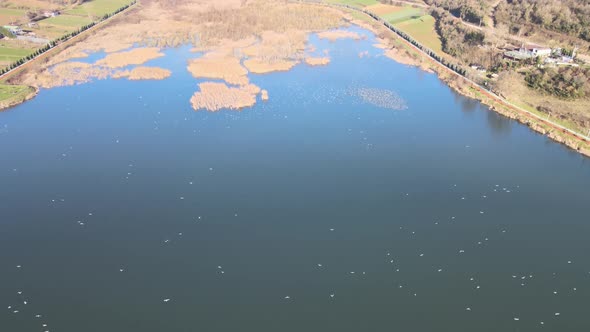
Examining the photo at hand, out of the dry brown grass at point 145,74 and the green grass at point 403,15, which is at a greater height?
the green grass at point 403,15

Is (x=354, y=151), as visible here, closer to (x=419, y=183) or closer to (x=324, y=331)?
(x=419, y=183)

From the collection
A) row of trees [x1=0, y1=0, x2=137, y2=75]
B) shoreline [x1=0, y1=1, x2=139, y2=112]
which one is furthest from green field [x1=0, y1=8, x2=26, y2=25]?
shoreline [x1=0, y1=1, x2=139, y2=112]

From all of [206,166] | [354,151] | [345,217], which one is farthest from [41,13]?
[345,217]

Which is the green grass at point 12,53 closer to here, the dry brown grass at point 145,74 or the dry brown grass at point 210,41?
the dry brown grass at point 210,41

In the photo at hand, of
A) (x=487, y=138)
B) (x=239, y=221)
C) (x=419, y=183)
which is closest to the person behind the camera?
(x=239, y=221)

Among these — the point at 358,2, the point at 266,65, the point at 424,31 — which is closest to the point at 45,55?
the point at 266,65

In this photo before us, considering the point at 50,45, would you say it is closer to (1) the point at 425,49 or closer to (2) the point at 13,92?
(2) the point at 13,92

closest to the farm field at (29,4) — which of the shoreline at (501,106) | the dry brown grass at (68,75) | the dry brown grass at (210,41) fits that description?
the dry brown grass at (210,41)
